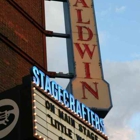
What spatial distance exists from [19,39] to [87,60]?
440cm

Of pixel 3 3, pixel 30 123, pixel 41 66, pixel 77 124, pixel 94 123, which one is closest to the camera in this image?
pixel 30 123

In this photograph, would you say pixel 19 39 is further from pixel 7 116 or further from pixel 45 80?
A: pixel 7 116

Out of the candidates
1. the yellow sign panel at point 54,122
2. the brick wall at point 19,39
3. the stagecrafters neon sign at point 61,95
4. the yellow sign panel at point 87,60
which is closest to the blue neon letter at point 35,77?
the stagecrafters neon sign at point 61,95

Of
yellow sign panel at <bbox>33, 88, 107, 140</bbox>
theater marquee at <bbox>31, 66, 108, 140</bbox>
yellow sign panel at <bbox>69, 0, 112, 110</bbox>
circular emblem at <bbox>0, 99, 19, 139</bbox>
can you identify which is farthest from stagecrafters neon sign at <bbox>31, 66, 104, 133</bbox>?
yellow sign panel at <bbox>69, 0, 112, 110</bbox>

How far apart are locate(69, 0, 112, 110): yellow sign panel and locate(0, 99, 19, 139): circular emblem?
7.80 metres

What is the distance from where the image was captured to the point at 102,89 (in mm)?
27312

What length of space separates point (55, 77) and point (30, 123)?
9814mm

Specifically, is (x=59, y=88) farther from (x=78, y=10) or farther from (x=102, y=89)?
(x=78, y=10)

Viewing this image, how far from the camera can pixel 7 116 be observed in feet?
61.6

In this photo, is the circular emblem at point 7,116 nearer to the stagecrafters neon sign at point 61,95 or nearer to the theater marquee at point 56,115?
the theater marquee at point 56,115

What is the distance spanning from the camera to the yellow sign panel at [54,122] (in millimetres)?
18469

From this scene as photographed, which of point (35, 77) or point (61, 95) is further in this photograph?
point (61, 95)

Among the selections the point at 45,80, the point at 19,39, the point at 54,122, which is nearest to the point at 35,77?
the point at 45,80

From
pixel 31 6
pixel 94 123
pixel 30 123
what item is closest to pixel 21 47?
pixel 31 6
